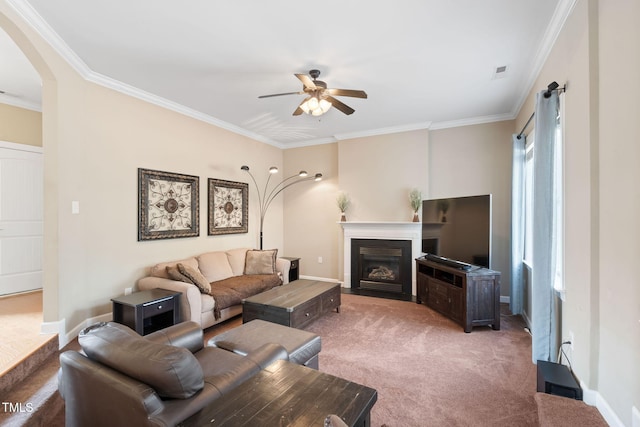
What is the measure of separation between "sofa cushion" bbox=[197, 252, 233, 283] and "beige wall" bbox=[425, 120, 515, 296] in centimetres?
356

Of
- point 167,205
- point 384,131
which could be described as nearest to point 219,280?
point 167,205

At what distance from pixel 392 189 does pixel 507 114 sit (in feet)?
6.91

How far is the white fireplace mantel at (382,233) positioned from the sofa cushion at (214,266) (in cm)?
220

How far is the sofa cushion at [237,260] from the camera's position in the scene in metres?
4.70

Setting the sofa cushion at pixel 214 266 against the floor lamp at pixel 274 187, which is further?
the floor lamp at pixel 274 187

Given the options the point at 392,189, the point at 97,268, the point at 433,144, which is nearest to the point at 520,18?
the point at 433,144

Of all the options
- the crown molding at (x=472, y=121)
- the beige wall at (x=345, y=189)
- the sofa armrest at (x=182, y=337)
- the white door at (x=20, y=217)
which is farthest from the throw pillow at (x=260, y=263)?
the crown molding at (x=472, y=121)

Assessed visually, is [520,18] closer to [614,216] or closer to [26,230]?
[614,216]

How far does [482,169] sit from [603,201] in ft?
10.6

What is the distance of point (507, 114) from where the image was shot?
4.56m

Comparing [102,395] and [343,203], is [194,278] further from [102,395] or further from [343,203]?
[343,203]

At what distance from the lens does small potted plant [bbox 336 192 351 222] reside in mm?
5570

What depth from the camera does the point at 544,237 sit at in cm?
255

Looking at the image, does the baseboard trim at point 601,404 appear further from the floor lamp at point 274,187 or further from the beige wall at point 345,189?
the floor lamp at point 274,187
